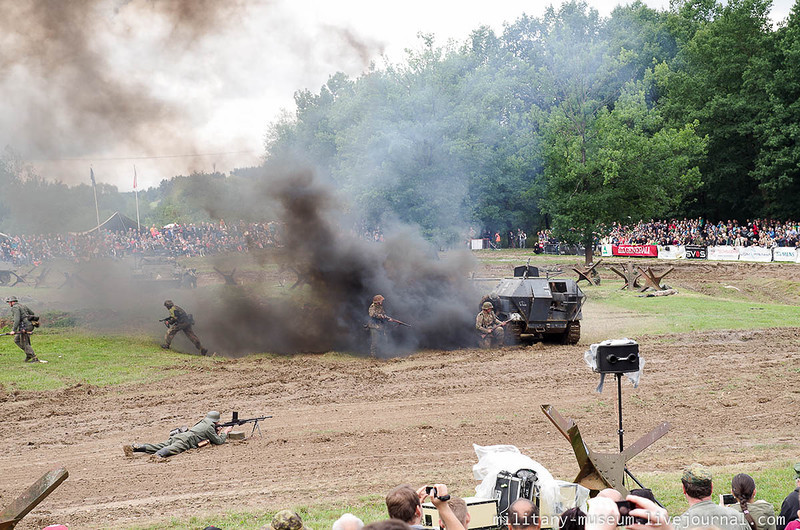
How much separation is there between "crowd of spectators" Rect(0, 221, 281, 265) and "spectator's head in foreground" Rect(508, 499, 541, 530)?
67.2 ft

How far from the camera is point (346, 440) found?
11.9 m

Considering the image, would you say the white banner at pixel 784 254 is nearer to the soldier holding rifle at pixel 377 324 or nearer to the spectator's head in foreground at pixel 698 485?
the soldier holding rifle at pixel 377 324

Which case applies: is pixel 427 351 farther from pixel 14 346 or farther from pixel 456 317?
pixel 14 346

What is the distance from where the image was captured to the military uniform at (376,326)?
2023cm

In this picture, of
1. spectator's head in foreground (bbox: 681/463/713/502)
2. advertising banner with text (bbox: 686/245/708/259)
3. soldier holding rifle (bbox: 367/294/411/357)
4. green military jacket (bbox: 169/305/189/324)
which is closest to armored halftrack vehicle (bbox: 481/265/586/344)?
soldier holding rifle (bbox: 367/294/411/357)

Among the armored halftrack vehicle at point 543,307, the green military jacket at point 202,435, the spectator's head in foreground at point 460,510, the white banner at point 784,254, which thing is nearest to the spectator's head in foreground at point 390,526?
the spectator's head in foreground at point 460,510

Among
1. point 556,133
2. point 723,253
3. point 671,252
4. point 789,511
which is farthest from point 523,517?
point 671,252

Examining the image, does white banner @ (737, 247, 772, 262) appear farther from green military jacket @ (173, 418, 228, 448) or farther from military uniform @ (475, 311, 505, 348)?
green military jacket @ (173, 418, 228, 448)

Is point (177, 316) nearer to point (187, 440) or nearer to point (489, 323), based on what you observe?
point (489, 323)

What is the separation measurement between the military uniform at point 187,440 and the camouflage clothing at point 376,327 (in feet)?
27.1

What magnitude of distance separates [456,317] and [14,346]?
12602 millimetres

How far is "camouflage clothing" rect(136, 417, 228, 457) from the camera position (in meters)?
11.7

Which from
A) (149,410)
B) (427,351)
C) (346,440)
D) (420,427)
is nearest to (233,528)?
(346,440)

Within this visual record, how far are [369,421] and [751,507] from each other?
7893 mm
